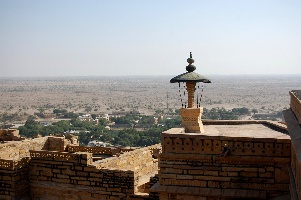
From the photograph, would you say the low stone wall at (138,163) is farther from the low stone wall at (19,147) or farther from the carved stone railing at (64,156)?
the low stone wall at (19,147)

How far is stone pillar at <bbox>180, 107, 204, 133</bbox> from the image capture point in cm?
1041

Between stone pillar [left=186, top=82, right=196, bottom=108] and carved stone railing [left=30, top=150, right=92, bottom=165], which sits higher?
stone pillar [left=186, top=82, right=196, bottom=108]

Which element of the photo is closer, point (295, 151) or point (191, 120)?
point (295, 151)

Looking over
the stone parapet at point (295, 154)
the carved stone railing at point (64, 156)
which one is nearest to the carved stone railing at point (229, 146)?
the stone parapet at point (295, 154)

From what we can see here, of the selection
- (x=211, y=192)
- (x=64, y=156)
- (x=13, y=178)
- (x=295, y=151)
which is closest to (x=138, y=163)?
(x=64, y=156)

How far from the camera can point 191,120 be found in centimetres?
1049

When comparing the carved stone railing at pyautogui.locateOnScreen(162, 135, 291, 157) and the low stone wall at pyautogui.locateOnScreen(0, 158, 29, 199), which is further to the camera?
the low stone wall at pyautogui.locateOnScreen(0, 158, 29, 199)

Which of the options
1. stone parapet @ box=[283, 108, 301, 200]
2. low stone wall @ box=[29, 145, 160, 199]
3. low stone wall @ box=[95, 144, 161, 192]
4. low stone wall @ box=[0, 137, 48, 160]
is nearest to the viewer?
stone parapet @ box=[283, 108, 301, 200]

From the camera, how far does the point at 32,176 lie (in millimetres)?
12695

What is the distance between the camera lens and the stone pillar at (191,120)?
34.2ft

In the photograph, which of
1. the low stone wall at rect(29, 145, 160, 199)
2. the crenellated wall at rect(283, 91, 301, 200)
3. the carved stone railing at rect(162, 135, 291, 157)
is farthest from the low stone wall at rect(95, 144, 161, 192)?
the crenellated wall at rect(283, 91, 301, 200)

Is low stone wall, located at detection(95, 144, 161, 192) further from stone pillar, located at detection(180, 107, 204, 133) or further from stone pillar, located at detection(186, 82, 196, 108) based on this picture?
stone pillar, located at detection(186, 82, 196, 108)

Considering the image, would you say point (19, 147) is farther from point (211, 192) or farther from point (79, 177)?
point (211, 192)

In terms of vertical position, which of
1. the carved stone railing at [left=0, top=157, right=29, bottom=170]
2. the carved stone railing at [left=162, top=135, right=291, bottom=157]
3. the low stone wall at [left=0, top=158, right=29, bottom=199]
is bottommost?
the low stone wall at [left=0, top=158, right=29, bottom=199]
